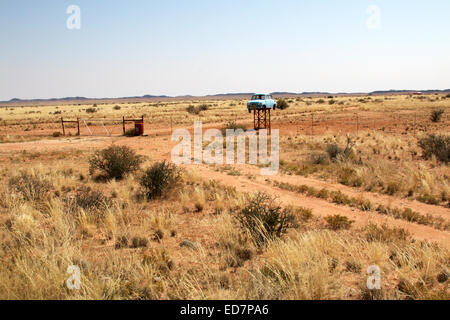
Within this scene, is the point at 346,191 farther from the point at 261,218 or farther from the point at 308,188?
the point at 261,218

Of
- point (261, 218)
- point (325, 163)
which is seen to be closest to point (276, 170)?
point (325, 163)

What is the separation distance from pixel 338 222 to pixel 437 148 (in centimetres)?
1106

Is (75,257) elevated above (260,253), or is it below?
above

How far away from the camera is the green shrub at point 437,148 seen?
15.0 metres

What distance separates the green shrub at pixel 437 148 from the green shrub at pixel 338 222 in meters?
9.77

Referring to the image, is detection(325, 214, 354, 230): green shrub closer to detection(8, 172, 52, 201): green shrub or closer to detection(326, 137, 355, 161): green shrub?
detection(8, 172, 52, 201): green shrub

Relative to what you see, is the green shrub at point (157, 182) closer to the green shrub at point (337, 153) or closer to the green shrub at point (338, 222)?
the green shrub at point (338, 222)

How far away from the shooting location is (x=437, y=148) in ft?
51.5

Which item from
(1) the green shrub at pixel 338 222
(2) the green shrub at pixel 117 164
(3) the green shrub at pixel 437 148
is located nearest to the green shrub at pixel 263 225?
(1) the green shrub at pixel 338 222

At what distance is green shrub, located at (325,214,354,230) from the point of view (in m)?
7.68

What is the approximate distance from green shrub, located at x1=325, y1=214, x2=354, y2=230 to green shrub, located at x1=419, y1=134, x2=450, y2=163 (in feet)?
32.0

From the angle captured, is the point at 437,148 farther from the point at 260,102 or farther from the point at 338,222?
the point at 260,102
